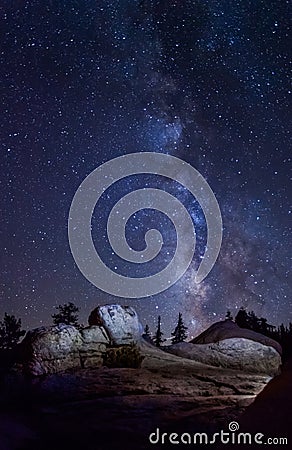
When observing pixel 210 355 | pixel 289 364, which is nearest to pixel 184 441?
pixel 289 364

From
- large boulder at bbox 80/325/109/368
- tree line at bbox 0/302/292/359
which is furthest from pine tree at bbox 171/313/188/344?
large boulder at bbox 80/325/109/368

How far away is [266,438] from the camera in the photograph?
390cm

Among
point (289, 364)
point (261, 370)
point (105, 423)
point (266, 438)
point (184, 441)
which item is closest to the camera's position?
point (266, 438)

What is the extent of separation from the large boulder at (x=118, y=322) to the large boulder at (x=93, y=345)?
12.1 inches

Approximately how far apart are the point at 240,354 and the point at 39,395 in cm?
819

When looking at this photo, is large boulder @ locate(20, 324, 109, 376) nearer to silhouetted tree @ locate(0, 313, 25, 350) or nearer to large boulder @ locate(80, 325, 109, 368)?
large boulder @ locate(80, 325, 109, 368)

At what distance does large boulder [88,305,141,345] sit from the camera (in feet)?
56.3

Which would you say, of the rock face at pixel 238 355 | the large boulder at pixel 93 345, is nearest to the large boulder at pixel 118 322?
the large boulder at pixel 93 345

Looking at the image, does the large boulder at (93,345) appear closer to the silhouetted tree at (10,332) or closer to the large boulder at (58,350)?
the large boulder at (58,350)

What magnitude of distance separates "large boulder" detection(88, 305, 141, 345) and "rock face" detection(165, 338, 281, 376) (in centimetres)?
203

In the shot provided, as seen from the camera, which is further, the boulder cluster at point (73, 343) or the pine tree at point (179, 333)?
the pine tree at point (179, 333)

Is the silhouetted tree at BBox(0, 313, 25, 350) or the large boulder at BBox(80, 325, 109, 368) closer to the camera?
the large boulder at BBox(80, 325, 109, 368)

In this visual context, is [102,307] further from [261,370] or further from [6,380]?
[261,370]

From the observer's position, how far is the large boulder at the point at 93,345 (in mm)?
15586
